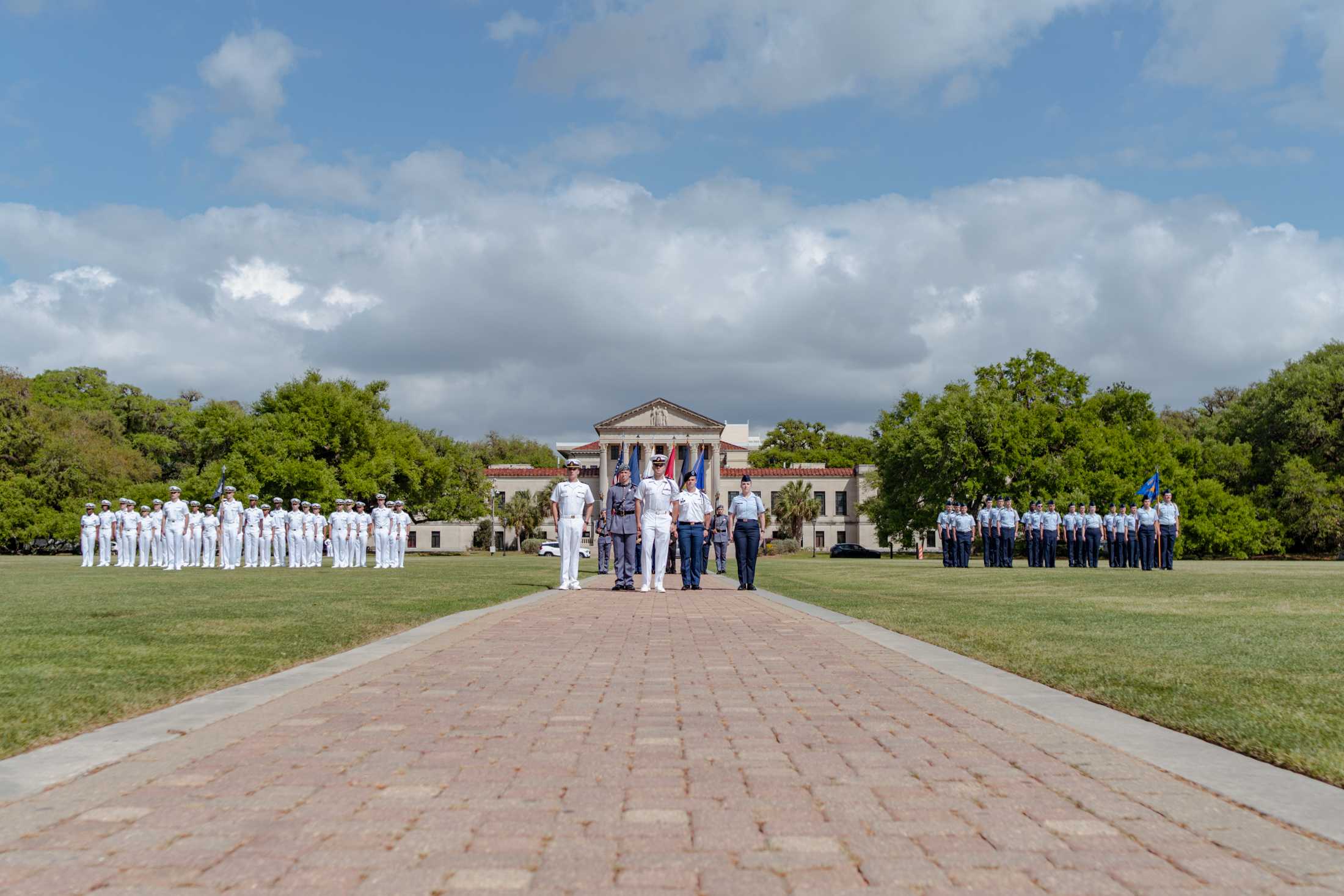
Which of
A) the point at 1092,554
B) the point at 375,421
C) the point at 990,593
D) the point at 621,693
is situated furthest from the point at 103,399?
the point at 621,693

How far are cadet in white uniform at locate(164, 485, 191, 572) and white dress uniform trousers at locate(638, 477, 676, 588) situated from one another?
18.0 meters

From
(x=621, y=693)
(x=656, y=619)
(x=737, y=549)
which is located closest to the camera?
(x=621, y=693)

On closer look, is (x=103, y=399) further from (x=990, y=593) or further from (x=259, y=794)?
(x=259, y=794)

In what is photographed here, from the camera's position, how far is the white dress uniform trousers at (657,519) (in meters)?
18.4

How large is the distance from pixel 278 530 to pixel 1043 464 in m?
40.7

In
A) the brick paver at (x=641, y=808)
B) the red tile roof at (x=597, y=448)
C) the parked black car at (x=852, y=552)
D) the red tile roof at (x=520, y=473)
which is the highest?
the red tile roof at (x=597, y=448)

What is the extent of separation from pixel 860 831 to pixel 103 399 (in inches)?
3691

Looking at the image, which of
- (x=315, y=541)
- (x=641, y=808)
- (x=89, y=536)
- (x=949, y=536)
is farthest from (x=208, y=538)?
(x=641, y=808)

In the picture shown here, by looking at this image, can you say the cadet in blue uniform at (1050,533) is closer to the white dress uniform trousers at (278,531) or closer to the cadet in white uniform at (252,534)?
the white dress uniform trousers at (278,531)

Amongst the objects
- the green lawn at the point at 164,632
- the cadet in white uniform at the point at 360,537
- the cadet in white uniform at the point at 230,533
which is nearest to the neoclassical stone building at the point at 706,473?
the cadet in white uniform at the point at 360,537

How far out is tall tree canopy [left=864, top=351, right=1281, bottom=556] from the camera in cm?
5938

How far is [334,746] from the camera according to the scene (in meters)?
5.22

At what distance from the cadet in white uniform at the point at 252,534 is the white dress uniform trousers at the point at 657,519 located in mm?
18691

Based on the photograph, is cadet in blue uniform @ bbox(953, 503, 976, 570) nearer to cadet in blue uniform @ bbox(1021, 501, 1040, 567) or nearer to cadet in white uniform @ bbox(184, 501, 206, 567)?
cadet in blue uniform @ bbox(1021, 501, 1040, 567)
